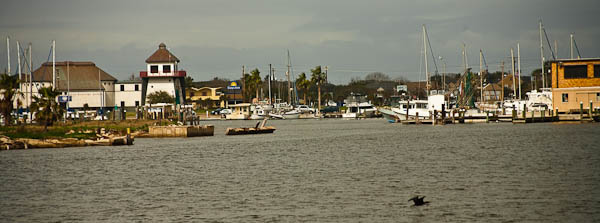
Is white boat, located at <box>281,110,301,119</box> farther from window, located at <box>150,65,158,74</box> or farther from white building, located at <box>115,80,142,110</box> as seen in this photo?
white building, located at <box>115,80,142,110</box>

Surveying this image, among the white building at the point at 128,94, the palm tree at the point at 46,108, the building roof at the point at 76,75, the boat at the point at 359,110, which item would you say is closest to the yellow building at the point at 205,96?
the building roof at the point at 76,75

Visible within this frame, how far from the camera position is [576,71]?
7719 cm

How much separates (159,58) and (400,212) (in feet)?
400

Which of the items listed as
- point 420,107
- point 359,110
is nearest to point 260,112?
point 359,110

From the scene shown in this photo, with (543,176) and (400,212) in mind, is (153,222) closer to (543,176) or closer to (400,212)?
(400,212)

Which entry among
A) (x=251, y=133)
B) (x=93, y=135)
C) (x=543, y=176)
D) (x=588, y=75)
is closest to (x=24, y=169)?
(x=93, y=135)

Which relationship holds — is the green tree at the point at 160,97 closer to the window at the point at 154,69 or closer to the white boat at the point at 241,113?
the window at the point at 154,69

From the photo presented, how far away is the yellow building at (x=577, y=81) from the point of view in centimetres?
7650

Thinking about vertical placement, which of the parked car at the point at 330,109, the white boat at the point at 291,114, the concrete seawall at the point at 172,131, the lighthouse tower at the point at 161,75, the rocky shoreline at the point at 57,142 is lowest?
the rocky shoreline at the point at 57,142

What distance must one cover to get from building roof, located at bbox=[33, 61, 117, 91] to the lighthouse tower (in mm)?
10006

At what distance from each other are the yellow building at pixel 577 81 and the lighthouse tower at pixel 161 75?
3235 inches

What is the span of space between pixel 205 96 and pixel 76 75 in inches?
1612

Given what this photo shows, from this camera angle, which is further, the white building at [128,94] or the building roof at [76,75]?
the white building at [128,94]

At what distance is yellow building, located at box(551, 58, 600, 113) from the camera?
76.5 m
